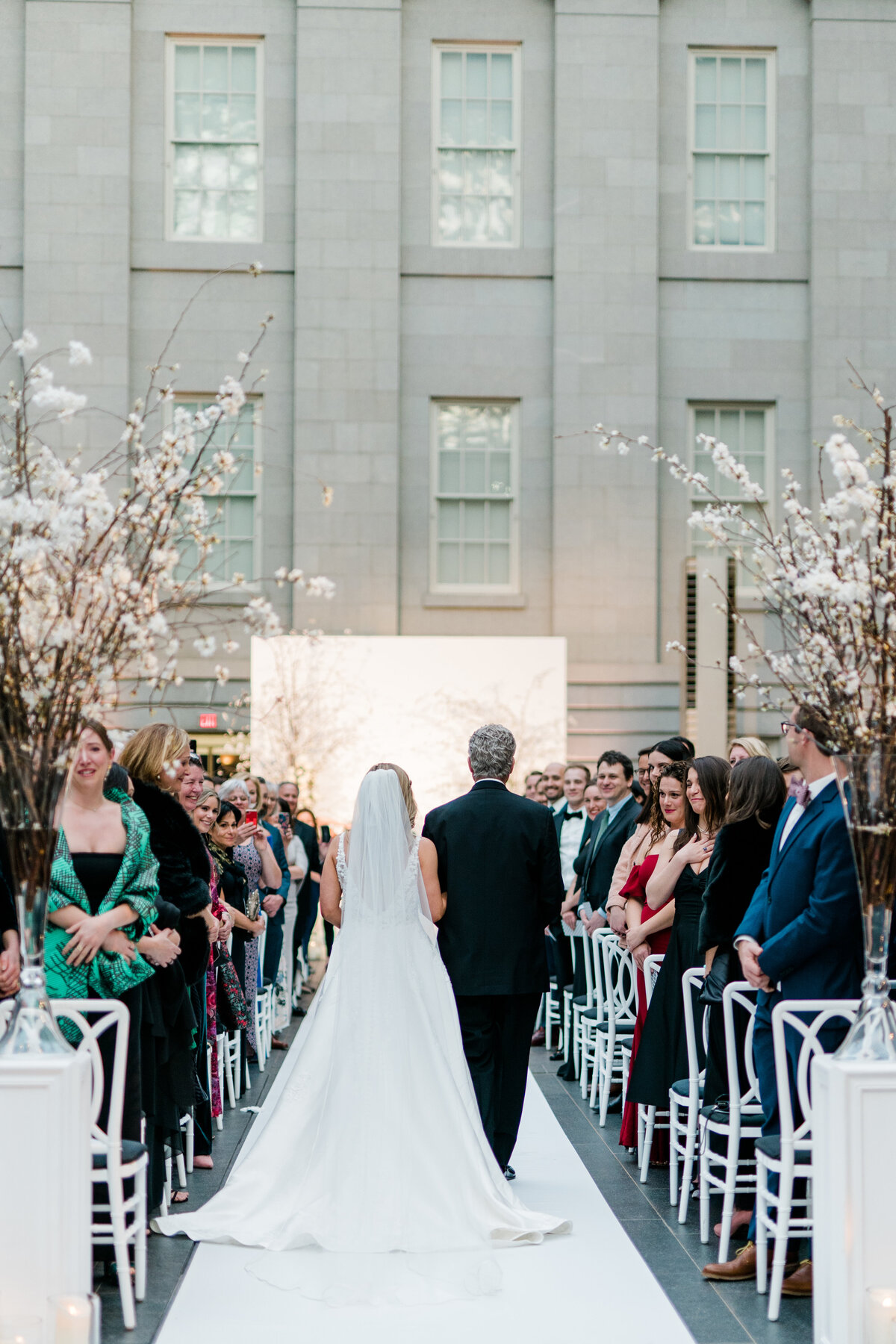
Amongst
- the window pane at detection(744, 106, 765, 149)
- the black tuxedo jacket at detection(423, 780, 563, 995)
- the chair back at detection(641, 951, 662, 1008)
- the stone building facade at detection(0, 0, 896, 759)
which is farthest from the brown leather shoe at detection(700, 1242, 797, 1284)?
the window pane at detection(744, 106, 765, 149)

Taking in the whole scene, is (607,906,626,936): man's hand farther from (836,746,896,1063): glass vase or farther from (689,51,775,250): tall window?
(689,51,775,250): tall window

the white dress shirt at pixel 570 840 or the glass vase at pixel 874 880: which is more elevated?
the glass vase at pixel 874 880

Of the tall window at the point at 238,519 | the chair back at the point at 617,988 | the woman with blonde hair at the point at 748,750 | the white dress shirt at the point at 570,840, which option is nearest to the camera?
the woman with blonde hair at the point at 748,750

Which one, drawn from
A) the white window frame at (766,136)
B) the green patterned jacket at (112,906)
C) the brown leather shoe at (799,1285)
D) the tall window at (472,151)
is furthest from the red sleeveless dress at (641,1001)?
the white window frame at (766,136)

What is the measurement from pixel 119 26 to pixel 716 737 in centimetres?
1061

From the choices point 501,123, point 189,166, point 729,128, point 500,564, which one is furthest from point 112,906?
point 729,128

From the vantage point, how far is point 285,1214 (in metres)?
A: 6.00

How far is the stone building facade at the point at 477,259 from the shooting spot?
1714 cm

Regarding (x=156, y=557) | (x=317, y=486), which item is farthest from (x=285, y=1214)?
(x=317, y=486)

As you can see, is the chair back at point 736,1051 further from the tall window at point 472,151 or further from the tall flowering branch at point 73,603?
the tall window at point 472,151

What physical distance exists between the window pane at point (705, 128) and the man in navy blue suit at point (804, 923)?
45.8 feet

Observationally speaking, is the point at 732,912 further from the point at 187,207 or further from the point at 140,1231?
the point at 187,207

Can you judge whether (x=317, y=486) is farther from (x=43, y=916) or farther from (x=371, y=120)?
(x=43, y=916)

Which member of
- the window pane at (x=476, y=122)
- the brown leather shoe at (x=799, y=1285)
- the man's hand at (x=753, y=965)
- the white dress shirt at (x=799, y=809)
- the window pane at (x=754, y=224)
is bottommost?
the brown leather shoe at (x=799, y=1285)
